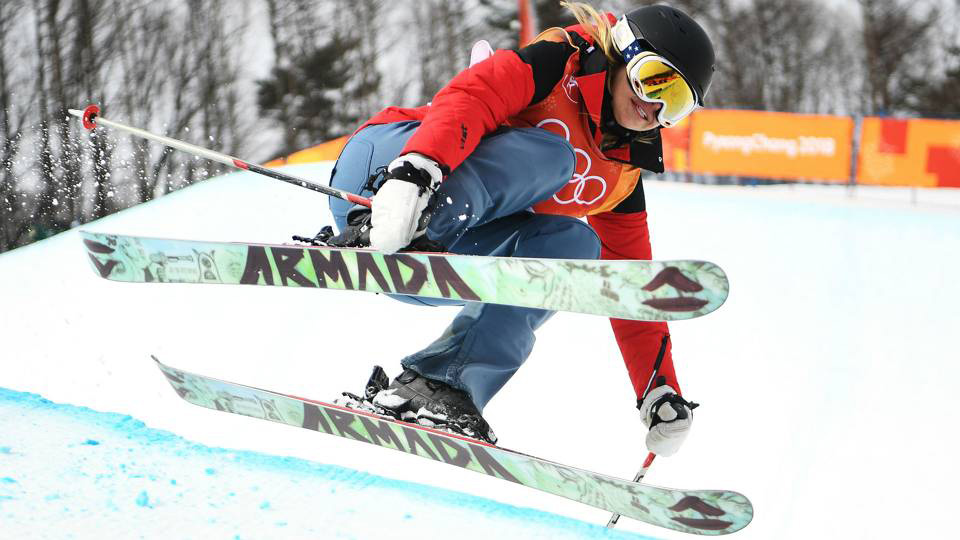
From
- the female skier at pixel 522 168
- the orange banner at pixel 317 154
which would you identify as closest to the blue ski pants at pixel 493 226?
the female skier at pixel 522 168

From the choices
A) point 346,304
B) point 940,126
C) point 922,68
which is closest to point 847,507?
point 346,304

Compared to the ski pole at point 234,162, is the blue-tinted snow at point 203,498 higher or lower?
lower

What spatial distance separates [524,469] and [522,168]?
2.19ft

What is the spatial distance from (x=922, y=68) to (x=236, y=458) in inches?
698

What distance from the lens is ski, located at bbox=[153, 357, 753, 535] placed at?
5.77 feet

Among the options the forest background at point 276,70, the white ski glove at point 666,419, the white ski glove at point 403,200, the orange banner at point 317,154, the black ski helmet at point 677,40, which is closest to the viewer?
the white ski glove at point 403,200

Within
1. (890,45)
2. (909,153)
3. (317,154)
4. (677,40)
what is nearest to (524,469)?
(677,40)

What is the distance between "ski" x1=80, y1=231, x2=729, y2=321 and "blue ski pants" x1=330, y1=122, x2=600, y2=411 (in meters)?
0.13

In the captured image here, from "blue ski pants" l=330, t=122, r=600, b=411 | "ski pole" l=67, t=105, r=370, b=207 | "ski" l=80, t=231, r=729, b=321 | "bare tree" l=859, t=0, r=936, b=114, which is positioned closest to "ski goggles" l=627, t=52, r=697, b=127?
"blue ski pants" l=330, t=122, r=600, b=411

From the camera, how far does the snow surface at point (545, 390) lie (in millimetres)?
2297

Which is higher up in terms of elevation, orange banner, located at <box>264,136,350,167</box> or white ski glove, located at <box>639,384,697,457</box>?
white ski glove, located at <box>639,384,697,457</box>

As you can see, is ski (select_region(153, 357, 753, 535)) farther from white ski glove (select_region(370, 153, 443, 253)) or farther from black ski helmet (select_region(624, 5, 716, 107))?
black ski helmet (select_region(624, 5, 716, 107))

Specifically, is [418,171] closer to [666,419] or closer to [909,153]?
[666,419]

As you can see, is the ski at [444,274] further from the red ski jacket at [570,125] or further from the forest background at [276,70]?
the forest background at [276,70]
